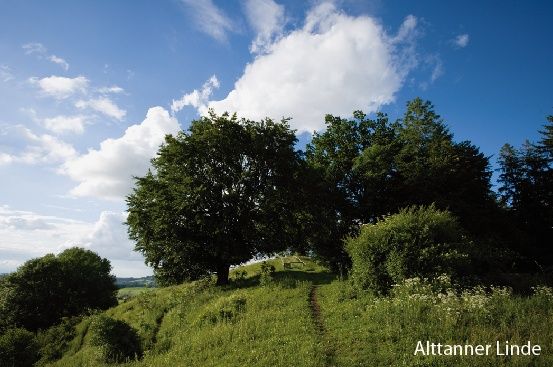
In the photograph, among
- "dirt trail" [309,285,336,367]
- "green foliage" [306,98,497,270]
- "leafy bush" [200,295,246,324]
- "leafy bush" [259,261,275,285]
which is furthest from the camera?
"green foliage" [306,98,497,270]

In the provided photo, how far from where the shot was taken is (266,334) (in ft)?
53.9

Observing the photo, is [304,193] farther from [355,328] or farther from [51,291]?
[51,291]

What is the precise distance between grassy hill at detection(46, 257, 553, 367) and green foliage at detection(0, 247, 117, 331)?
4009cm

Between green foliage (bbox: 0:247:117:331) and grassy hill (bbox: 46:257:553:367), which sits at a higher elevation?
grassy hill (bbox: 46:257:553:367)

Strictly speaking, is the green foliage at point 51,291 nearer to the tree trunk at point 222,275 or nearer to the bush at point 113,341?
the tree trunk at point 222,275

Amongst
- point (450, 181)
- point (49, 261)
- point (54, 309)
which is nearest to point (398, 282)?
point (450, 181)

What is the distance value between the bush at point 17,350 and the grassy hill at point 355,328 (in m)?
14.1

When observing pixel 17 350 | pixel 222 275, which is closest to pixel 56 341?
pixel 17 350

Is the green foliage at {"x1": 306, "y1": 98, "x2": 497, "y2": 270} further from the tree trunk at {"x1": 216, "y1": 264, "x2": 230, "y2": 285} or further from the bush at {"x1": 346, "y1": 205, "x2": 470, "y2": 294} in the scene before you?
the bush at {"x1": 346, "y1": 205, "x2": 470, "y2": 294}

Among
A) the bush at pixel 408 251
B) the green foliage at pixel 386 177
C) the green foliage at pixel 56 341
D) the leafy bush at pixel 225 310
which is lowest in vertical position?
the green foliage at pixel 56 341

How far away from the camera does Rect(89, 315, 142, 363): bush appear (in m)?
22.5

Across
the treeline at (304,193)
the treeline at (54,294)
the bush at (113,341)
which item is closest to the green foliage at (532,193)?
the treeline at (304,193)

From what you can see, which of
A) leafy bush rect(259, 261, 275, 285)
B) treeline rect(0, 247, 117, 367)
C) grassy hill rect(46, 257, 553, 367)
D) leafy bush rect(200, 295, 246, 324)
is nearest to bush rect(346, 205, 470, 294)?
grassy hill rect(46, 257, 553, 367)

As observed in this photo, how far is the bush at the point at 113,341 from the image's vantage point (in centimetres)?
2255
